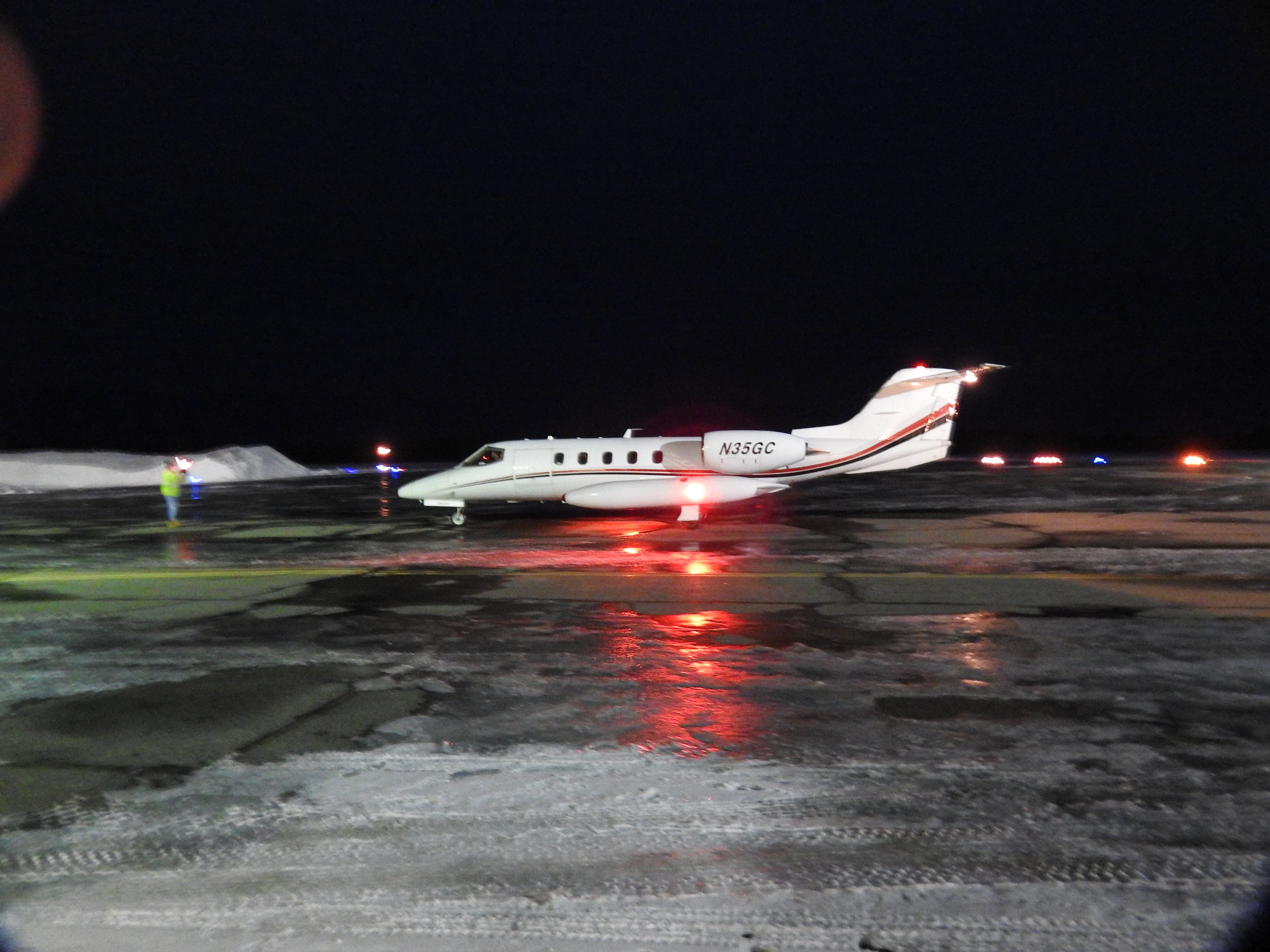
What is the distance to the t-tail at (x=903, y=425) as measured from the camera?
20.0m

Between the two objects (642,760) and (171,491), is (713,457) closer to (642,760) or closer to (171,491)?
(642,760)

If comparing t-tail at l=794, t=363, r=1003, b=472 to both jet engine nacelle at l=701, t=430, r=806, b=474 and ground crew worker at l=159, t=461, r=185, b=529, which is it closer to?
jet engine nacelle at l=701, t=430, r=806, b=474

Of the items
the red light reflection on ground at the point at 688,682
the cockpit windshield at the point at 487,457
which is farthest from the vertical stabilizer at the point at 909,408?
the red light reflection on ground at the point at 688,682

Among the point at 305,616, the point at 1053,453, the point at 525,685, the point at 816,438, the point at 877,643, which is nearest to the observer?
the point at 525,685

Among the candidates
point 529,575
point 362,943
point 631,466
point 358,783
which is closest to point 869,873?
point 362,943

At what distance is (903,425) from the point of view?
65.6 ft

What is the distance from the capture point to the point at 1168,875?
3.91 metres

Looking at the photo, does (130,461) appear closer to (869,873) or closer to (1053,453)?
(869,873)

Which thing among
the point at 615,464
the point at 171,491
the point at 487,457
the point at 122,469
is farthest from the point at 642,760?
the point at 122,469

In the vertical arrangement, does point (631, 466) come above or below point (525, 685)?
above

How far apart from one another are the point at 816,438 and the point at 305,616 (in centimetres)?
1317

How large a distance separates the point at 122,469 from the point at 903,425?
39.9 meters

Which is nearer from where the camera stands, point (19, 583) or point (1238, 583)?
point (1238, 583)

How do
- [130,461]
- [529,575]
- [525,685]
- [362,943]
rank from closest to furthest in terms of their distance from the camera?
1. [362,943]
2. [525,685]
3. [529,575]
4. [130,461]
